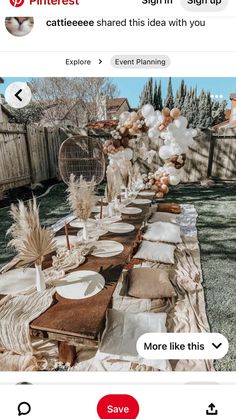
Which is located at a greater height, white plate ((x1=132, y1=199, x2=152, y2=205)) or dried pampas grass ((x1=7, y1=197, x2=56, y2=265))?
dried pampas grass ((x1=7, y1=197, x2=56, y2=265))

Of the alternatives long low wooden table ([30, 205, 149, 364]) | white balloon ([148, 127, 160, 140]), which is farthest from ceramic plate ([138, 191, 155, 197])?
long low wooden table ([30, 205, 149, 364])

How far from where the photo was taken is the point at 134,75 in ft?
2.51

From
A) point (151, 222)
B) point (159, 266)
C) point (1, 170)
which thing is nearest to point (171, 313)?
point (159, 266)

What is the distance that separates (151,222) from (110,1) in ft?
4.84

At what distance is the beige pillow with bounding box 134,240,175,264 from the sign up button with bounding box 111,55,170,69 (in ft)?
3.52

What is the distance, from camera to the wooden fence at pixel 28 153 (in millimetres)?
2070

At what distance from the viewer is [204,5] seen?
27.7 inches

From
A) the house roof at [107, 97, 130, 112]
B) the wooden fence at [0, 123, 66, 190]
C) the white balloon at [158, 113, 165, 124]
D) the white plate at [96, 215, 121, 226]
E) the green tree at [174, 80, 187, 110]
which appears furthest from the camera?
the wooden fence at [0, 123, 66, 190]

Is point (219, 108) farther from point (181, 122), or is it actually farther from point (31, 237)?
point (31, 237)

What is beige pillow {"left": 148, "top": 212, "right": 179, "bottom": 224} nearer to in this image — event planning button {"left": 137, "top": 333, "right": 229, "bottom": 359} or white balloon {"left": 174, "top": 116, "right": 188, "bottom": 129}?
white balloon {"left": 174, "top": 116, "right": 188, "bottom": 129}

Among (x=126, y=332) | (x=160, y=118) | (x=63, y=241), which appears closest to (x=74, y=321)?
(x=126, y=332)

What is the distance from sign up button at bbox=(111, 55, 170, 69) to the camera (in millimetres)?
741

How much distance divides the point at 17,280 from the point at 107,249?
1.51 feet
